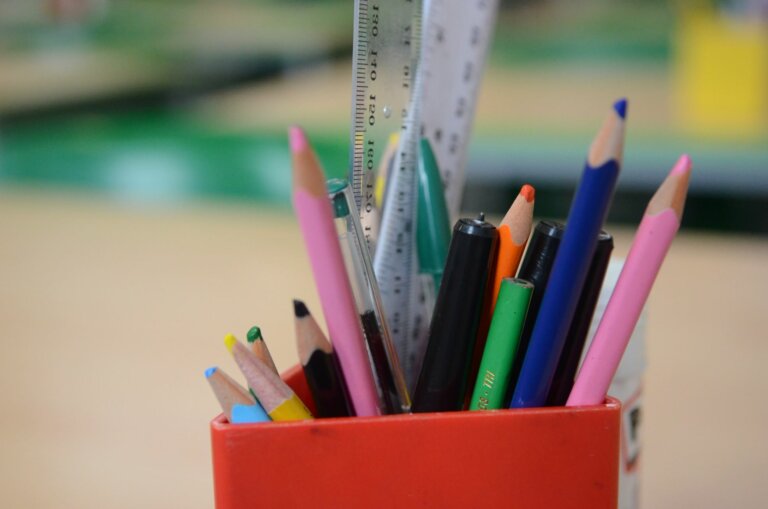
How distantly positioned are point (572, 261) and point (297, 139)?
0.23 ft

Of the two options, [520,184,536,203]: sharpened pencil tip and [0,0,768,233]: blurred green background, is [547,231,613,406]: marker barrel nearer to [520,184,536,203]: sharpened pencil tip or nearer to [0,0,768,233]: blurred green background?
[520,184,536,203]: sharpened pencil tip

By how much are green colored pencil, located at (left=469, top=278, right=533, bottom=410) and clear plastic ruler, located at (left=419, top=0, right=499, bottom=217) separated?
104mm

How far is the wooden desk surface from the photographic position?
0.40 metres

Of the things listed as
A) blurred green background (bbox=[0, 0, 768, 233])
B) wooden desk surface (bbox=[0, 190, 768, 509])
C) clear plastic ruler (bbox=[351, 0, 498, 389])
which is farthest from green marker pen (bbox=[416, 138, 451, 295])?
blurred green background (bbox=[0, 0, 768, 233])

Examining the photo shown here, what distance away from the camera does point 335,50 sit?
6.40 ft

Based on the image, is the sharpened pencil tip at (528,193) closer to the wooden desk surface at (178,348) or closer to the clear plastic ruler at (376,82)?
the clear plastic ruler at (376,82)

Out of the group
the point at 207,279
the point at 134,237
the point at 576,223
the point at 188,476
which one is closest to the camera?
the point at 576,223

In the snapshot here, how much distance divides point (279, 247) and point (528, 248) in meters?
0.54

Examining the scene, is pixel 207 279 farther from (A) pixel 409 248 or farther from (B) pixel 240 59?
(B) pixel 240 59

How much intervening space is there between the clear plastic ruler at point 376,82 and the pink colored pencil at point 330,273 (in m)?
0.05

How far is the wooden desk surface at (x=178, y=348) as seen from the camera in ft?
1.30

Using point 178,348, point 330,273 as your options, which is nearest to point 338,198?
point 330,273

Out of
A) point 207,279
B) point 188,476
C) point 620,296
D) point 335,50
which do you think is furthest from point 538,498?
point 335,50

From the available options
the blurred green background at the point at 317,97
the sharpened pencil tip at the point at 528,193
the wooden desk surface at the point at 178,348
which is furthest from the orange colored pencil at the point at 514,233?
the blurred green background at the point at 317,97
